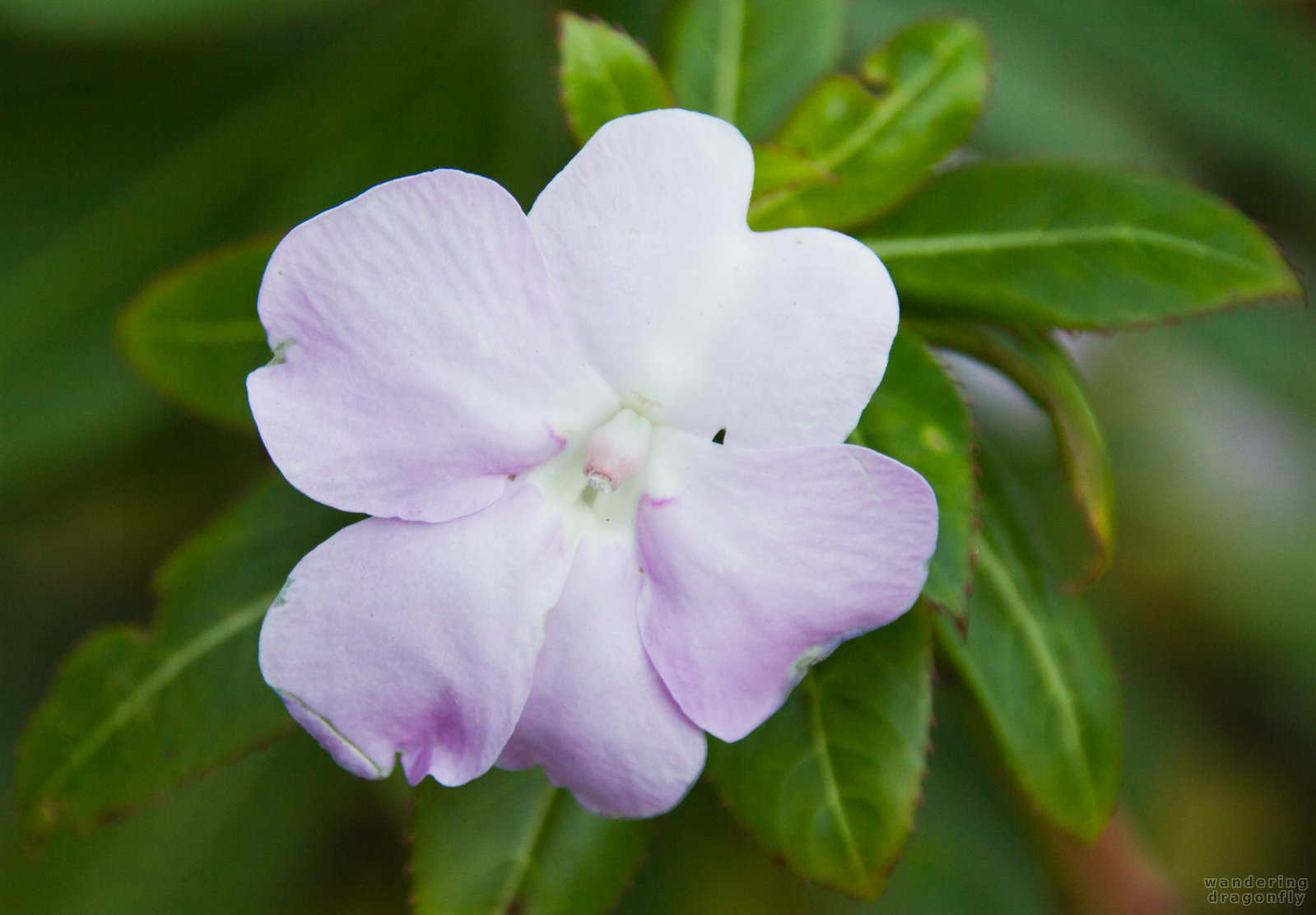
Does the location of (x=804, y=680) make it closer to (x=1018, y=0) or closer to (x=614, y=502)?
(x=614, y=502)

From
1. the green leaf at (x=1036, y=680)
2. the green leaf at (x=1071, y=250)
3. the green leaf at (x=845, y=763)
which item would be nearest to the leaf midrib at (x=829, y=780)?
the green leaf at (x=845, y=763)

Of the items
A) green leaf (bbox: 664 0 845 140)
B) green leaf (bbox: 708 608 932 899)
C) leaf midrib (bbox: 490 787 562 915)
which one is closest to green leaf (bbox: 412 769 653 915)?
leaf midrib (bbox: 490 787 562 915)

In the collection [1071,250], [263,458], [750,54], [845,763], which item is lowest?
[263,458]

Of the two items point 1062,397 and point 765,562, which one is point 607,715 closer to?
point 765,562

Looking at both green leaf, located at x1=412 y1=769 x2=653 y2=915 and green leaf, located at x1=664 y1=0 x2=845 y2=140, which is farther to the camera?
green leaf, located at x1=664 y1=0 x2=845 y2=140

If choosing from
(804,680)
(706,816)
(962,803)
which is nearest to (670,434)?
(804,680)

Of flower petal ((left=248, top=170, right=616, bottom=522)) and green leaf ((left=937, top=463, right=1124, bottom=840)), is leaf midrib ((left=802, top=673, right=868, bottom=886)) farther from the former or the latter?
flower petal ((left=248, top=170, right=616, bottom=522))

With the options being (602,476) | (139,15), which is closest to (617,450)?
(602,476)
